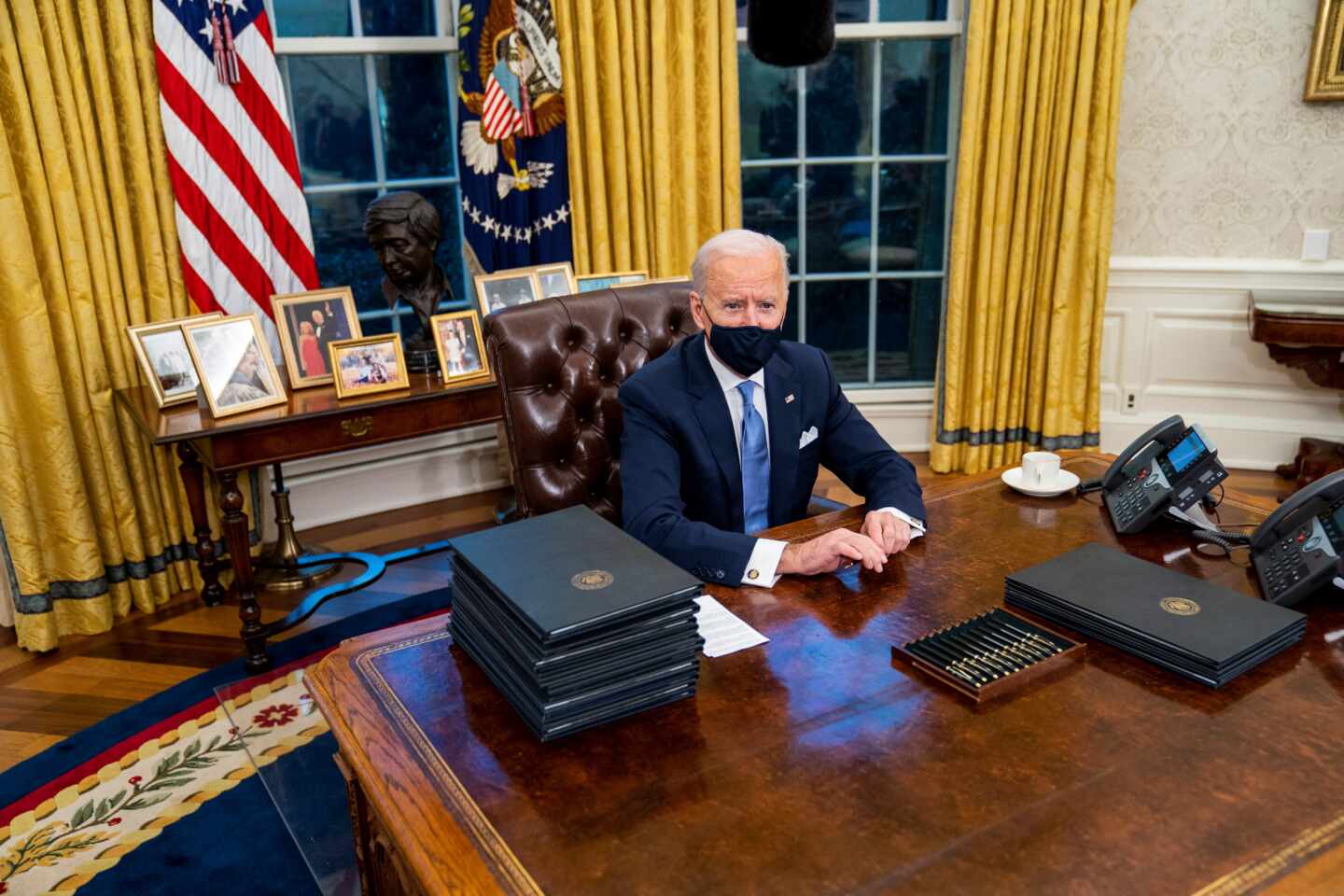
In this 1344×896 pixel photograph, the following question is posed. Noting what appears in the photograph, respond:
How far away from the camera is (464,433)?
4047 mm

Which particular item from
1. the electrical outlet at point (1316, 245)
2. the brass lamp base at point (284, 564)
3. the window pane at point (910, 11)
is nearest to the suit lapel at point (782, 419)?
the brass lamp base at point (284, 564)

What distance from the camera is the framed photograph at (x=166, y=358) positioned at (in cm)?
281

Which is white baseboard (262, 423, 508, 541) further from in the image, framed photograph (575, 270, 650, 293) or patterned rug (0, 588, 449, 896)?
patterned rug (0, 588, 449, 896)

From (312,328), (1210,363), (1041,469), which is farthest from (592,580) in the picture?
(1210,363)

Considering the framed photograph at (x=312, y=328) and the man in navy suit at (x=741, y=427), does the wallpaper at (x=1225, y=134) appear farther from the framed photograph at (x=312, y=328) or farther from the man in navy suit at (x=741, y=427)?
the framed photograph at (x=312, y=328)

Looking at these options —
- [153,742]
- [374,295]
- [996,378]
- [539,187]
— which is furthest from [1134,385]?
[153,742]

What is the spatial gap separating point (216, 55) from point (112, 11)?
28 cm

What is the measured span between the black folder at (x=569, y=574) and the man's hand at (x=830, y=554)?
1.04ft

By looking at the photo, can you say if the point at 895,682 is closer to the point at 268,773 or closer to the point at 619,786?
the point at 619,786

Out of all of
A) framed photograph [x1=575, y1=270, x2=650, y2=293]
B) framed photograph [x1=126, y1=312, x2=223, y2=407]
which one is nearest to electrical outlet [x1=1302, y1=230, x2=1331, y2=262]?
framed photograph [x1=575, y1=270, x2=650, y2=293]

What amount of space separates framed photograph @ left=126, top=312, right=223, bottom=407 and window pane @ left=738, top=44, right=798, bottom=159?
87.9 inches

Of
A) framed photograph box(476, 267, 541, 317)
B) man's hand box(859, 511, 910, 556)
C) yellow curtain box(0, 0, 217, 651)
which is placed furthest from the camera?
framed photograph box(476, 267, 541, 317)

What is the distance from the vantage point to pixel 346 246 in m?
3.81

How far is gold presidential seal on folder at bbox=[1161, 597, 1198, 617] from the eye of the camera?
1.32 meters
